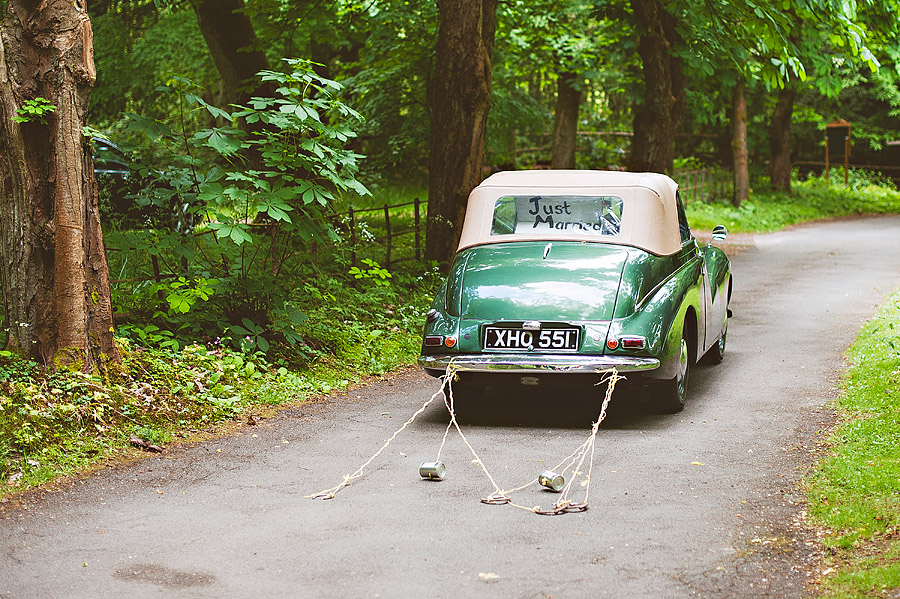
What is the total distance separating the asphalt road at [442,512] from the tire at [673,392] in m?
0.14

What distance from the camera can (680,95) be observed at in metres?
22.3

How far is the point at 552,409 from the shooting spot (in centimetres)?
824

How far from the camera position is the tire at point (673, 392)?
25.9 ft

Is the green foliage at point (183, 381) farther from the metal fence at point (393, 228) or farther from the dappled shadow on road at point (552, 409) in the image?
the dappled shadow on road at point (552, 409)

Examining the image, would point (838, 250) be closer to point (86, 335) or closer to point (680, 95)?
point (680, 95)

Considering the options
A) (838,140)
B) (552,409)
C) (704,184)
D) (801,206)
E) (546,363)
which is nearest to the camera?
(546,363)

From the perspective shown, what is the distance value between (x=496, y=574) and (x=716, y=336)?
18.5 ft

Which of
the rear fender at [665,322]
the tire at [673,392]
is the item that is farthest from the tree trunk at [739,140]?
the tire at [673,392]

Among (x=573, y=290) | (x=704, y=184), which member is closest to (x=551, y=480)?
(x=573, y=290)

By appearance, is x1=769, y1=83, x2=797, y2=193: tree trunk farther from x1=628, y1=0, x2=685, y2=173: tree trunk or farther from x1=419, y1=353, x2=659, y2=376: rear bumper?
x1=419, y1=353, x2=659, y2=376: rear bumper

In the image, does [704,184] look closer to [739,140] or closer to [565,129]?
[739,140]

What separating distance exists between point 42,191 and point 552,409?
419cm

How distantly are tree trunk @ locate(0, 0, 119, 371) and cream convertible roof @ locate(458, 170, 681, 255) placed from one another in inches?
124

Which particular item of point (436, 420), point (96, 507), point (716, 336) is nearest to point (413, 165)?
point (716, 336)
